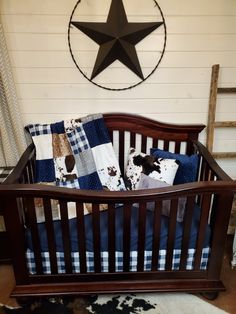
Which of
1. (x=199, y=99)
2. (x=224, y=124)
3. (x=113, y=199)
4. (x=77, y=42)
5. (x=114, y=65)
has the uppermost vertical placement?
(x=77, y=42)

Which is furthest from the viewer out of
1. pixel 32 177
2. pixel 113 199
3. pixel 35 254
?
pixel 32 177

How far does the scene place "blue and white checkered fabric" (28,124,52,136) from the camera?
5.96ft

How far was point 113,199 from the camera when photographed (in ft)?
4.06

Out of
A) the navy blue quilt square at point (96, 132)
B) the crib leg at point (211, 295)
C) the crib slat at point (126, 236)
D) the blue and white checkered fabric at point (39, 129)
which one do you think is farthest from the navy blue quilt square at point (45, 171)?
the crib leg at point (211, 295)

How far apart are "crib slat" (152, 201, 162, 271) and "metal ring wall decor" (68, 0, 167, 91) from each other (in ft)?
3.31

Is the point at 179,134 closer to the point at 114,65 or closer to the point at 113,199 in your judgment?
the point at 114,65

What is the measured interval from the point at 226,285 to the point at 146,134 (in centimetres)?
117

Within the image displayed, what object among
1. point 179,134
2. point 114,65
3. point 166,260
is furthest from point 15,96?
point 166,260

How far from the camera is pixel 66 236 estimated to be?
4.35ft

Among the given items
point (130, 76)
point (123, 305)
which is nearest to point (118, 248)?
point (123, 305)

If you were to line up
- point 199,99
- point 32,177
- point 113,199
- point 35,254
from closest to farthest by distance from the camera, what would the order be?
point 113,199
point 35,254
point 32,177
point 199,99

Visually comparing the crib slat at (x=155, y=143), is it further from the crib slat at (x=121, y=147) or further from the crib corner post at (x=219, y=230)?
the crib corner post at (x=219, y=230)

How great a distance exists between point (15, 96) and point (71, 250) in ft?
3.73

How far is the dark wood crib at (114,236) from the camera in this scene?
1.25 m
